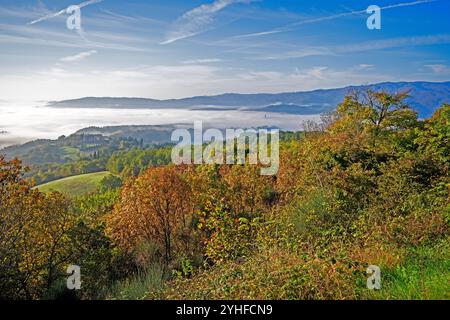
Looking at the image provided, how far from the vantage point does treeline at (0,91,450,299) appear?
235 inches

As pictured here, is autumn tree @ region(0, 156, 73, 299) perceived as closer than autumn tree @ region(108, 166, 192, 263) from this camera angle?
Yes

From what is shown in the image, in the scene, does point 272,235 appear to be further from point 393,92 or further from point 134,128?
point 134,128

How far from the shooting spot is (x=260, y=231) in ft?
29.8

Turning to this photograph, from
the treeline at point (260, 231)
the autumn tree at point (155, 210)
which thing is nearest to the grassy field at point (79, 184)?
the treeline at point (260, 231)

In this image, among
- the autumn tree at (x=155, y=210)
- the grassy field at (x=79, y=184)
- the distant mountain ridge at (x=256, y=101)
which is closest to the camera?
the autumn tree at (x=155, y=210)

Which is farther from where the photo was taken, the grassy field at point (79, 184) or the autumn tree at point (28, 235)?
the grassy field at point (79, 184)

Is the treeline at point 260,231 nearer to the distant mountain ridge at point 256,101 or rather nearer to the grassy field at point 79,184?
the distant mountain ridge at point 256,101

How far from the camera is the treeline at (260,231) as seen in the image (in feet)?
19.5

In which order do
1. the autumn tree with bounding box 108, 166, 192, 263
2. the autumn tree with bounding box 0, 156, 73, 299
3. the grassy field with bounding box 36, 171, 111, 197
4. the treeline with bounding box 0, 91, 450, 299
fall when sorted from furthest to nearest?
the grassy field with bounding box 36, 171, 111, 197
the autumn tree with bounding box 108, 166, 192, 263
the autumn tree with bounding box 0, 156, 73, 299
the treeline with bounding box 0, 91, 450, 299

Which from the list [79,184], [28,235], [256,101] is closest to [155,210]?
[28,235]

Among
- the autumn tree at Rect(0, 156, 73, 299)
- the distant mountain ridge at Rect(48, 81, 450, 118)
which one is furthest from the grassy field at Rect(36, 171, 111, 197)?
the autumn tree at Rect(0, 156, 73, 299)

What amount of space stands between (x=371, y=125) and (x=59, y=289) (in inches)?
664

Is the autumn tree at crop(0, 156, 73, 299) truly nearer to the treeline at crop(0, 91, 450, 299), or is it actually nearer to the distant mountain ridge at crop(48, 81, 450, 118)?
the treeline at crop(0, 91, 450, 299)

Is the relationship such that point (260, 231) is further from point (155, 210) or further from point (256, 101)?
point (256, 101)
